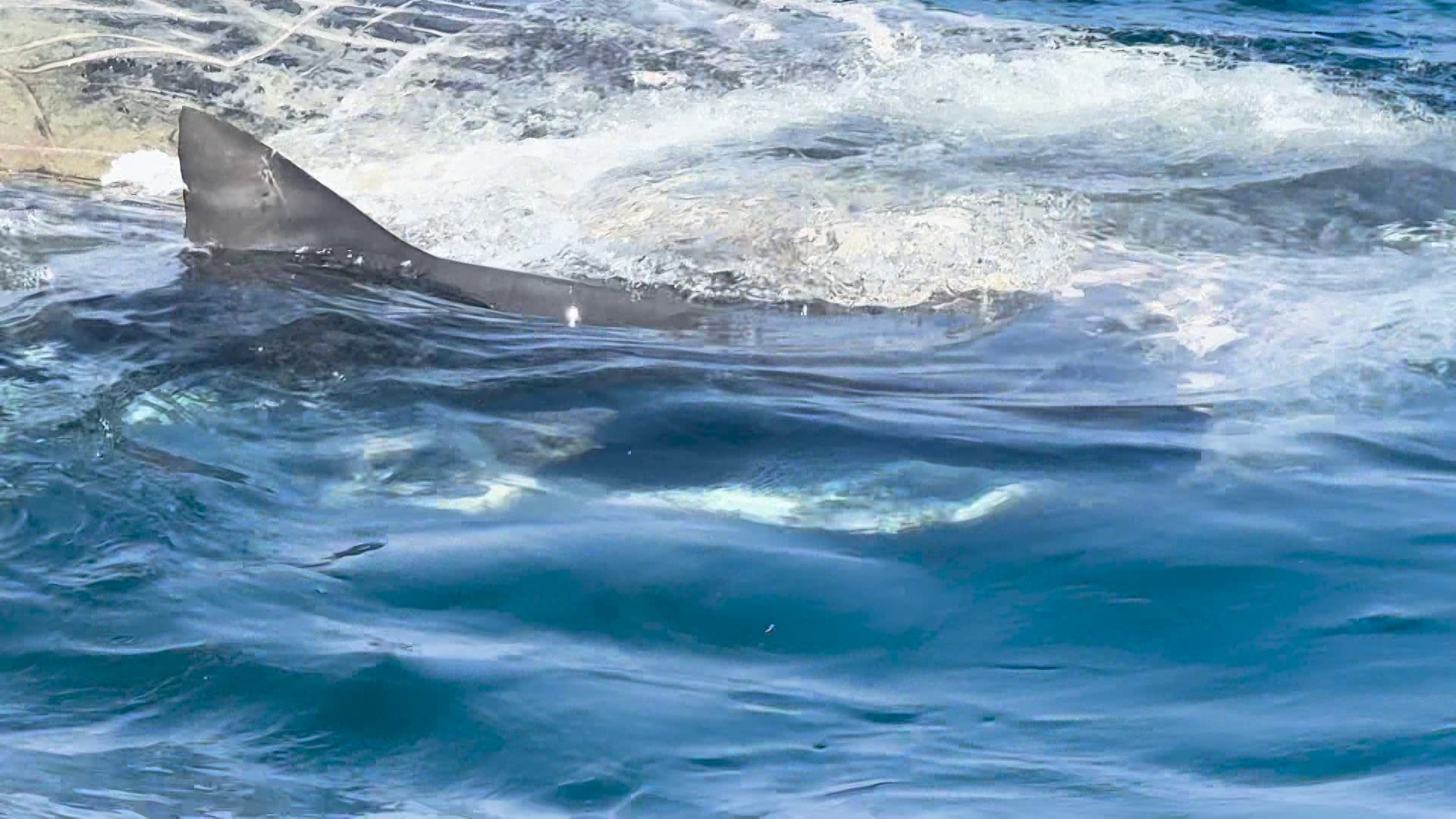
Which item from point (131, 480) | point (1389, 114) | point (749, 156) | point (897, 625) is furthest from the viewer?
point (1389, 114)

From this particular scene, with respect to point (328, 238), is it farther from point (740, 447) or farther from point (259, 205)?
point (740, 447)

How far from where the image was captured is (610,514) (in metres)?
4.78

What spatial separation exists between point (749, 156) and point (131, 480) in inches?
145

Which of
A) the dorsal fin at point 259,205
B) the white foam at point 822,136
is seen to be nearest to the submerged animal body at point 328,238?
the dorsal fin at point 259,205

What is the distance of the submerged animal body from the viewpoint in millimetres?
6180

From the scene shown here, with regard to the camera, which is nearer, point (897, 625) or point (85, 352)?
point (897, 625)

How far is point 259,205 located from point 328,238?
0.88 ft

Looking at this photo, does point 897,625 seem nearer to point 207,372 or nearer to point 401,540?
point 401,540

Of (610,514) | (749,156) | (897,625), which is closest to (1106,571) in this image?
(897,625)

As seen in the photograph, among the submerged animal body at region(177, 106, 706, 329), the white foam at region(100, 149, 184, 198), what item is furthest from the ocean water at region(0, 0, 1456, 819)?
the submerged animal body at region(177, 106, 706, 329)

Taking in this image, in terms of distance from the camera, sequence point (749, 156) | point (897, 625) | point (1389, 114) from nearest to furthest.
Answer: point (897, 625), point (749, 156), point (1389, 114)

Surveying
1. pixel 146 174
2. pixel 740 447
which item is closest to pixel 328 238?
pixel 740 447

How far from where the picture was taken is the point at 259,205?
20.7ft

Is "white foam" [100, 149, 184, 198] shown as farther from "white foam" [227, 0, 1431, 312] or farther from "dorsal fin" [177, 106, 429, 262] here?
"dorsal fin" [177, 106, 429, 262]
